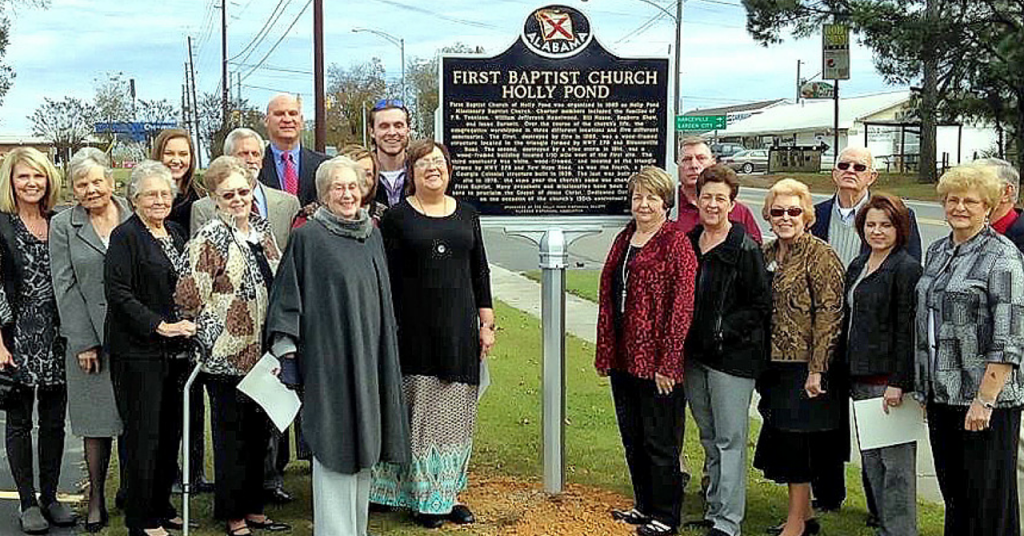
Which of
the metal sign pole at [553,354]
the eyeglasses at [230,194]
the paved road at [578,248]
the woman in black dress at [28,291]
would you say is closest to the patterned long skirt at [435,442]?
the metal sign pole at [553,354]

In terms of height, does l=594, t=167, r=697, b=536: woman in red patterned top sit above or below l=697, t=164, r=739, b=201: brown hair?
below

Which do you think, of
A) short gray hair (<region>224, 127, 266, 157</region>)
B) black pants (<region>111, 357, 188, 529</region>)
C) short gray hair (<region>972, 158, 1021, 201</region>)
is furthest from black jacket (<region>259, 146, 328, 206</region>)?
short gray hair (<region>972, 158, 1021, 201</region>)

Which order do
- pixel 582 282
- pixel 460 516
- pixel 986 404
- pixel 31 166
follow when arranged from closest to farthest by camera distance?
pixel 986 404 → pixel 31 166 → pixel 460 516 → pixel 582 282

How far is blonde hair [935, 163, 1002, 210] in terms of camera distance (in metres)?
4.52

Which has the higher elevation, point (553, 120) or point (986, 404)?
point (553, 120)

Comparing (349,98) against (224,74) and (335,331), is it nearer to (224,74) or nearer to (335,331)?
(224,74)

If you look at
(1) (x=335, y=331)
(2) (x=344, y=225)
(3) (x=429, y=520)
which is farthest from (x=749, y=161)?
(1) (x=335, y=331)

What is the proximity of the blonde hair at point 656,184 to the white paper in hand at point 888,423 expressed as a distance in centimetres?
139

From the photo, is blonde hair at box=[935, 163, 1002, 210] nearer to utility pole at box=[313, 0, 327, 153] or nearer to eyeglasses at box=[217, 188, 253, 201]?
eyeglasses at box=[217, 188, 253, 201]

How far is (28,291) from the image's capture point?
5.45 metres

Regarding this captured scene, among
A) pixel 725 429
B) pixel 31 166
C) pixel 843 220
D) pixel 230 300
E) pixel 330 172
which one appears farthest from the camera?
pixel 843 220

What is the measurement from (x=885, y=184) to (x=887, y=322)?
41.6 meters

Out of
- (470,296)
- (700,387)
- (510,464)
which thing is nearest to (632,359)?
(700,387)

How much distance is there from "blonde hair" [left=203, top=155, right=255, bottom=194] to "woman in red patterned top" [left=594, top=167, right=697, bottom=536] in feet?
6.35
